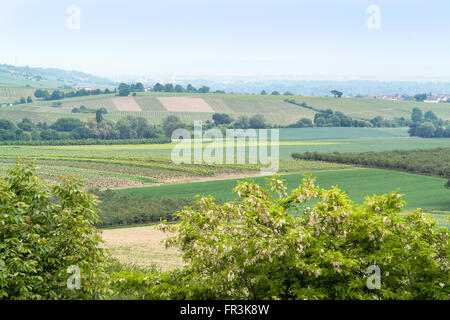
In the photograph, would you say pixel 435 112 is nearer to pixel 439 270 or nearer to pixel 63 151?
pixel 63 151

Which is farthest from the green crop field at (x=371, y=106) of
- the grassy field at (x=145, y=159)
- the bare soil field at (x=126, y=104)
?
the bare soil field at (x=126, y=104)

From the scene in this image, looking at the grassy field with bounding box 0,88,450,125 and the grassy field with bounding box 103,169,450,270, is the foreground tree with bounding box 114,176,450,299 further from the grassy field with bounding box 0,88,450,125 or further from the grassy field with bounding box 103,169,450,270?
the grassy field with bounding box 0,88,450,125

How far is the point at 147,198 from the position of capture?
57625mm

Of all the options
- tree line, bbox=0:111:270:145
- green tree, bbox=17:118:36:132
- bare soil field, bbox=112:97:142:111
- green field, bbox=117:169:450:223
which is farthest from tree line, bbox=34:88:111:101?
green field, bbox=117:169:450:223

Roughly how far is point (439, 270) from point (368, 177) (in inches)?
2465

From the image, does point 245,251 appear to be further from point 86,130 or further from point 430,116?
point 430,116

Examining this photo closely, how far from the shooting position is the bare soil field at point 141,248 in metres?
34.2

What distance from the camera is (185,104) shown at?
174375mm

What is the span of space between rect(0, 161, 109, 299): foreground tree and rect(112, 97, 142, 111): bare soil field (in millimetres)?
151663

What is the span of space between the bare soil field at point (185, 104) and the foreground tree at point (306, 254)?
498ft

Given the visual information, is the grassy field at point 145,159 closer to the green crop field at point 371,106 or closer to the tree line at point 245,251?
the green crop field at point 371,106
